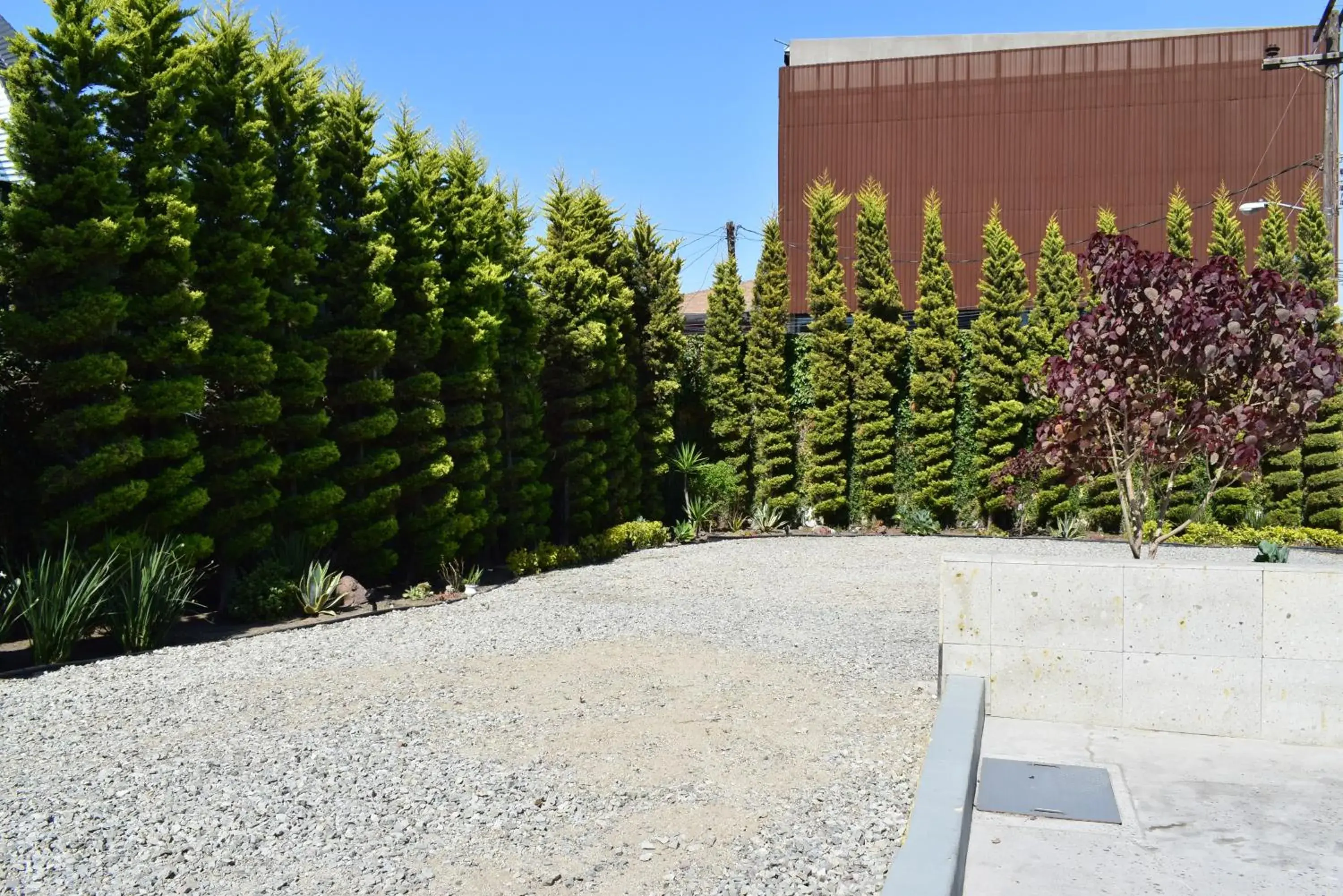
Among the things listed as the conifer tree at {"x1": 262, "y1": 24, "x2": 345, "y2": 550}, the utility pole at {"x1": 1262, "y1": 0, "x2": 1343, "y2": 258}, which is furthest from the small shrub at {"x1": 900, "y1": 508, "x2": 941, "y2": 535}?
the conifer tree at {"x1": 262, "y1": 24, "x2": 345, "y2": 550}

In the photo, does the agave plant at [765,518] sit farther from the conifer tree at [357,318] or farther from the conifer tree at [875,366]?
the conifer tree at [357,318]

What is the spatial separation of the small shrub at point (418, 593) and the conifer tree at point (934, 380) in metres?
9.63

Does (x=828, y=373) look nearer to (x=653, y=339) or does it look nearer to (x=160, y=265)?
(x=653, y=339)

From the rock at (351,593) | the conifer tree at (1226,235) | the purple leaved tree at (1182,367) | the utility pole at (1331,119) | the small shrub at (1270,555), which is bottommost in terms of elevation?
the rock at (351,593)

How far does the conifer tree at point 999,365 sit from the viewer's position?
55.6 ft

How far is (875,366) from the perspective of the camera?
57.1ft

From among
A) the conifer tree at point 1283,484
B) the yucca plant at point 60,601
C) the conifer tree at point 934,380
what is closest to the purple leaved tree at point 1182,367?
the yucca plant at point 60,601

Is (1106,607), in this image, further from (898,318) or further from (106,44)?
(898,318)

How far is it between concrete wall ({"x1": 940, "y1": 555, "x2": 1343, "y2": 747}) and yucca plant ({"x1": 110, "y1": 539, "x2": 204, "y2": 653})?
18.4 feet

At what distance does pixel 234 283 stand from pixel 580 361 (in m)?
5.62

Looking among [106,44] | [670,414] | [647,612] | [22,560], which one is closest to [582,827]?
[647,612]

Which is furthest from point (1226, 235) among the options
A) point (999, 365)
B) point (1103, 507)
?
point (1103, 507)

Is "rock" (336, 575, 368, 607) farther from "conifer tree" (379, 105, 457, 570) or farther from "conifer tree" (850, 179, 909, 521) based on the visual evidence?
"conifer tree" (850, 179, 909, 521)

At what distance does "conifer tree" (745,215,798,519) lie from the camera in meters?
17.4
